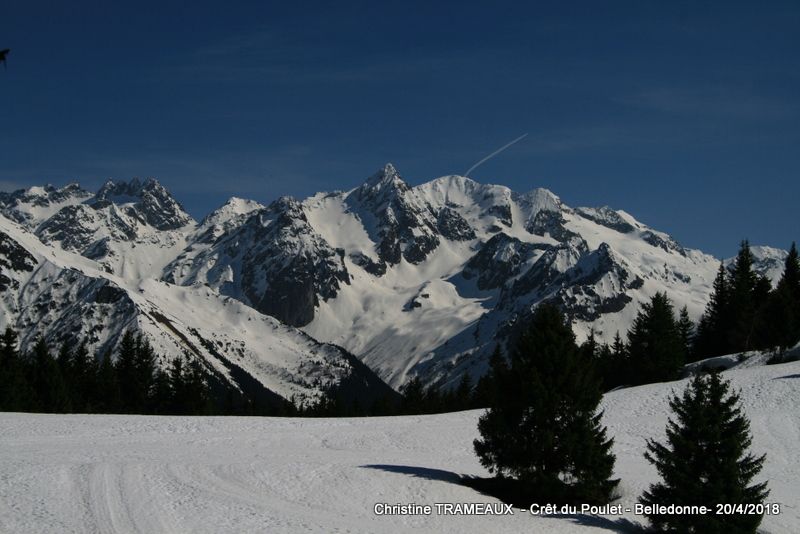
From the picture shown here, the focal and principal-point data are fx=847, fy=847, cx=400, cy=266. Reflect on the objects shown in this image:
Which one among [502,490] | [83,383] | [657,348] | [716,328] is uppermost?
[716,328]

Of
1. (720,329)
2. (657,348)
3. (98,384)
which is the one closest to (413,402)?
(720,329)

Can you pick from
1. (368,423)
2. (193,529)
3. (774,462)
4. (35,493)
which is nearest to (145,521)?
(193,529)

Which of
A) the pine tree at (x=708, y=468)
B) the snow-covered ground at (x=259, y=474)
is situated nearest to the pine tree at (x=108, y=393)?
the snow-covered ground at (x=259, y=474)

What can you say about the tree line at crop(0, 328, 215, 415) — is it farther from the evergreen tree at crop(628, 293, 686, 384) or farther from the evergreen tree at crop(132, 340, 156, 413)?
the evergreen tree at crop(628, 293, 686, 384)

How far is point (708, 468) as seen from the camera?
3253 cm

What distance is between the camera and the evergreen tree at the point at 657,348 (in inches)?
3275

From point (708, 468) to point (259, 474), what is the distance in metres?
18.0

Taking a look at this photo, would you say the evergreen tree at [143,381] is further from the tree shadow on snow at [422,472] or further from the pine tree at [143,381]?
the tree shadow on snow at [422,472]

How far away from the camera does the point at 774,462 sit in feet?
171

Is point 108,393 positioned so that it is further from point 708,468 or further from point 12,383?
→ point 708,468

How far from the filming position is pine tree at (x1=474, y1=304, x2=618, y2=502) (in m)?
35.3

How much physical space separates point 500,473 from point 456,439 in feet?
56.0

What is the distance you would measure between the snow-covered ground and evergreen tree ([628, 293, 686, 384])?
78.2 feet

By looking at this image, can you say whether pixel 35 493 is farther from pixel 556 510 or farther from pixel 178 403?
pixel 178 403
